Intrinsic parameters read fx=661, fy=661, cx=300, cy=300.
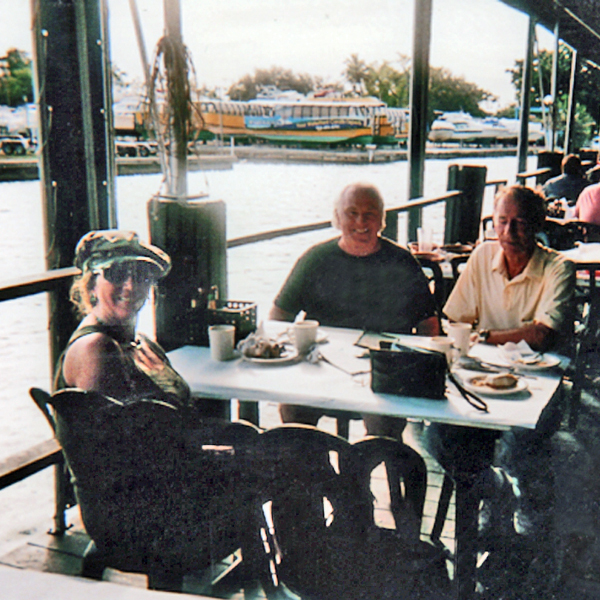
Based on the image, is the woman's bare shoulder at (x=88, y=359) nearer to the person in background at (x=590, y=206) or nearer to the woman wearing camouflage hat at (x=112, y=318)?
the woman wearing camouflage hat at (x=112, y=318)

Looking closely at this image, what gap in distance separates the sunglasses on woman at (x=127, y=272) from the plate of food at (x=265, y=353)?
54 cm

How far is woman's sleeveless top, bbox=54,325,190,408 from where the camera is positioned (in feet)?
4.64

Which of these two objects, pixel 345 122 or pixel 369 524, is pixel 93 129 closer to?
pixel 369 524

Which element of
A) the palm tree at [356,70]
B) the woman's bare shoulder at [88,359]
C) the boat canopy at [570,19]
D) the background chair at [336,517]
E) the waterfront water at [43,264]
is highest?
the boat canopy at [570,19]

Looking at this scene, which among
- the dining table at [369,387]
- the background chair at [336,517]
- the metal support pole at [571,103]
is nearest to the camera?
the background chair at [336,517]

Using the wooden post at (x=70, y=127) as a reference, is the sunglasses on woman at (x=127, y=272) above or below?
below

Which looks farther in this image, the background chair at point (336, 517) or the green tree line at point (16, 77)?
the green tree line at point (16, 77)

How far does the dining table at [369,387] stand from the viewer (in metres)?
1.53

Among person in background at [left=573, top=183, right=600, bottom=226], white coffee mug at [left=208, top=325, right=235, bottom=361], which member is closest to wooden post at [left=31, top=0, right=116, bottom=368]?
white coffee mug at [left=208, top=325, right=235, bottom=361]

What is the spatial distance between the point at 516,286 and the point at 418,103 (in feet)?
8.01

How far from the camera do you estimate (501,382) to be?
1.64 meters

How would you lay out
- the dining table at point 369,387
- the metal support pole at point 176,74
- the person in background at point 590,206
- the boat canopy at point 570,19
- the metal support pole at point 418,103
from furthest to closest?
the person in background at point 590,206 → the metal support pole at point 418,103 → the boat canopy at point 570,19 → the metal support pole at point 176,74 → the dining table at point 369,387

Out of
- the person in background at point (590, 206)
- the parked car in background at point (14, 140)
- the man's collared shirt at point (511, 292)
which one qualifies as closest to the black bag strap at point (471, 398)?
the man's collared shirt at point (511, 292)

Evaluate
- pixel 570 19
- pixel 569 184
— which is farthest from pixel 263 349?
pixel 570 19
